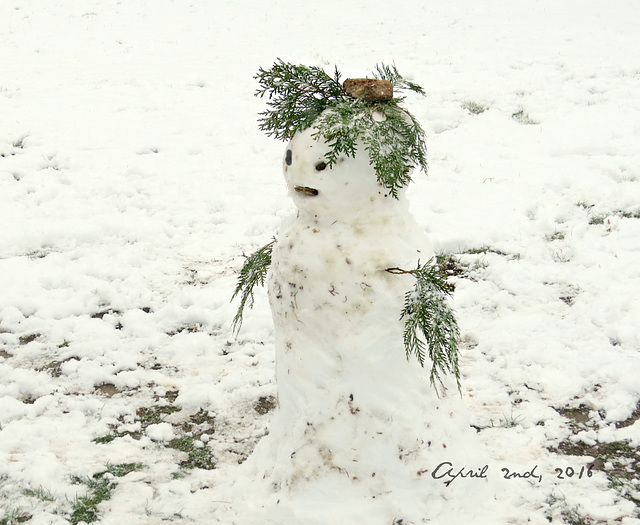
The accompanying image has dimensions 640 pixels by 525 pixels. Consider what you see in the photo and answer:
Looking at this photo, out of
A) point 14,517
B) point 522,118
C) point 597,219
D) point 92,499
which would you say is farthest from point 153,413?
point 522,118

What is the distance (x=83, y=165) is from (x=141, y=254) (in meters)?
2.28

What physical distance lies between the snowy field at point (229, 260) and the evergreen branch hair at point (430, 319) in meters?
0.73

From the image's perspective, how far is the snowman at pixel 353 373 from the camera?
3.04 m

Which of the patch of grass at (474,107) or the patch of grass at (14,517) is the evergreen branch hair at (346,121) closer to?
the patch of grass at (14,517)

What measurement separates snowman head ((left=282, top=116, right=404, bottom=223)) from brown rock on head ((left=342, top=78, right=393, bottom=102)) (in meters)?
0.26

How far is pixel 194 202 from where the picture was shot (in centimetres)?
753

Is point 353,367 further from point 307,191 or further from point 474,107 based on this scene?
point 474,107

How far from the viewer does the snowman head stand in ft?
9.85

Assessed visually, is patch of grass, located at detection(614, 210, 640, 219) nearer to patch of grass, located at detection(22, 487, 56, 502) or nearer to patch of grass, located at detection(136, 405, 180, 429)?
patch of grass, located at detection(136, 405, 180, 429)

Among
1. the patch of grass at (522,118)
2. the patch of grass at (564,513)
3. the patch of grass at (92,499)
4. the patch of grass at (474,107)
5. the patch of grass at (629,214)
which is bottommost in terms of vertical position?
the patch of grass at (92,499)

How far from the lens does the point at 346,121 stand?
9.48ft

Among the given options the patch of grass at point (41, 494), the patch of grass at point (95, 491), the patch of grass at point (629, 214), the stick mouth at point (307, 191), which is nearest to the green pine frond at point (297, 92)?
the stick mouth at point (307, 191)

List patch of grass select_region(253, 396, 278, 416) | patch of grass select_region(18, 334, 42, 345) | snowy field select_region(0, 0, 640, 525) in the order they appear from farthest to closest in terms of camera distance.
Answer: patch of grass select_region(18, 334, 42, 345) < patch of grass select_region(253, 396, 278, 416) < snowy field select_region(0, 0, 640, 525)

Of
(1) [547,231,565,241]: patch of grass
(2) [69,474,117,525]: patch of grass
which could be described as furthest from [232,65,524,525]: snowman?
(1) [547,231,565,241]: patch of grass
